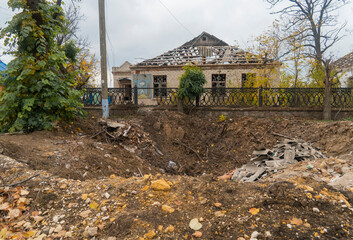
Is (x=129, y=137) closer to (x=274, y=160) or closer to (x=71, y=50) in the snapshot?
(x=274, y=160)

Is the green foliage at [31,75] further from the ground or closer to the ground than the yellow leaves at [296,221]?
further from the ground

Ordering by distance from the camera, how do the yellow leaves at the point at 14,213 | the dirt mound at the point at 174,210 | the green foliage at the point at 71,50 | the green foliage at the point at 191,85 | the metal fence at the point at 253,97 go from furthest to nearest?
the metal fence at the point at 253,97 < the green foliage at the point at 191,85 < the green foliage at the point at 71,50 < the yellow leaves at the point at 14,213 < the dirt mound at the point at 174,210

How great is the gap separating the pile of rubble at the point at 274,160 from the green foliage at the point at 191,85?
169 inches

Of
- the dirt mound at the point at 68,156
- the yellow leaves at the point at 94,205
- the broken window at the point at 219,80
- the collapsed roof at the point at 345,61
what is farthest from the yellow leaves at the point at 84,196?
the broken window at the point at 219,80

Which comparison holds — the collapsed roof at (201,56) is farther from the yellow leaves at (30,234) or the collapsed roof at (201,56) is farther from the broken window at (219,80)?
the yellow leaves at (30,234)

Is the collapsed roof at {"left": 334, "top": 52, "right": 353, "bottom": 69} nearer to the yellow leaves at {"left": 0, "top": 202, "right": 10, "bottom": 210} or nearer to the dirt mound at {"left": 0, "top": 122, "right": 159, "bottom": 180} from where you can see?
the dirt mound at {"left": 0, "top": 122, "right": 159, "bottom": 180}

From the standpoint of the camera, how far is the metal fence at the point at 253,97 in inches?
419

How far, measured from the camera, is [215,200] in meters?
2.74

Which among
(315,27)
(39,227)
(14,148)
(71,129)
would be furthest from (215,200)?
(315,27)

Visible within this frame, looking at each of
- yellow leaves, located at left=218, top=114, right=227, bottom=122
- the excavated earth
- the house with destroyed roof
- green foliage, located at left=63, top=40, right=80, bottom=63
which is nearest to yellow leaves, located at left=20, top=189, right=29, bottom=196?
the excavated earth

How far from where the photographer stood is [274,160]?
596 cm

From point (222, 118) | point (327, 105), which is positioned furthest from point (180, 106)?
point (327, 105)

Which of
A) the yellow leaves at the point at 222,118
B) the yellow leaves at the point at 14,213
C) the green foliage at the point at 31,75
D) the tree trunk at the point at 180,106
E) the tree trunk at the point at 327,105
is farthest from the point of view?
the tree trunk at the point at 180,106

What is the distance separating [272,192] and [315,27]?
53.6ft
